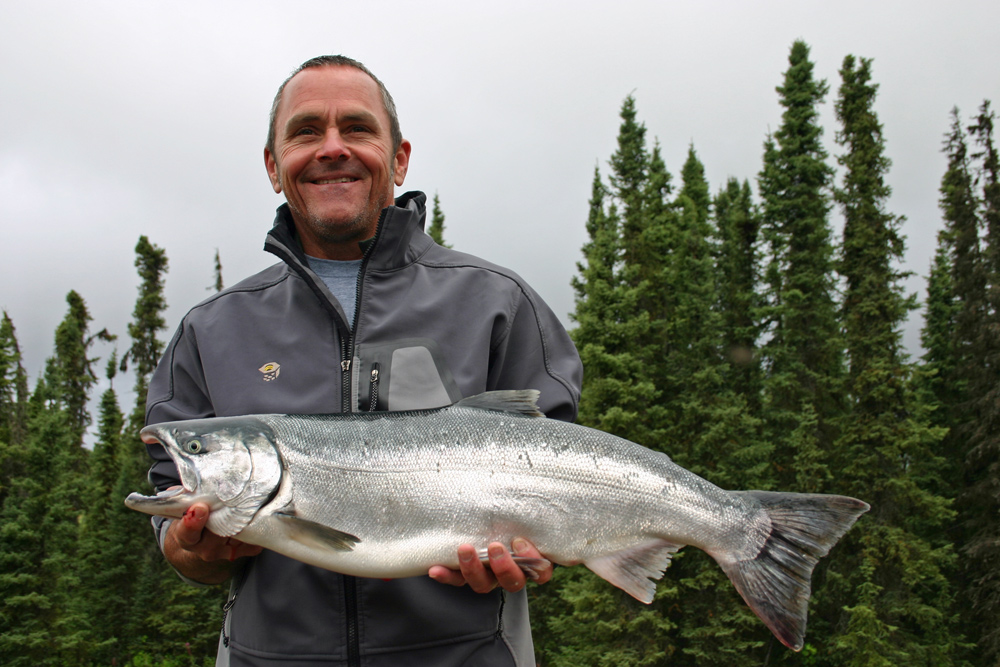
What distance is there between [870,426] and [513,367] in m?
37.2

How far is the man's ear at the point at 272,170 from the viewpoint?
4284 millimetres

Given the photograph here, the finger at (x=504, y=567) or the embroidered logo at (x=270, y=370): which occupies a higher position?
the embroidered logo at (x=270, y=370)

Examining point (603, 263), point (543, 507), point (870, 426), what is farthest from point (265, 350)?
point (870, 426)

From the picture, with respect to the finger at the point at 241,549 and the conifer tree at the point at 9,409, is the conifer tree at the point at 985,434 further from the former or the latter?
the conifer tree at the point at 9,409

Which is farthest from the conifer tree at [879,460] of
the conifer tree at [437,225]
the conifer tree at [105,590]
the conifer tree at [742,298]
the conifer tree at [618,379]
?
the conifer tree at [105,590]

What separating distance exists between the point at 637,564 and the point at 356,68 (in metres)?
3.15

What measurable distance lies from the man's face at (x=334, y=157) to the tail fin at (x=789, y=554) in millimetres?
2559

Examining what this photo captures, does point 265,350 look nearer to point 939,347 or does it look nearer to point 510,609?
point 510,609

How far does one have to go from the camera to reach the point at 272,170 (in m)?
4.36

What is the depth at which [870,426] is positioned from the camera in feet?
117

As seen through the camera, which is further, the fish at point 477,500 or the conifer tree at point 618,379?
the conifer tree at point 618,379

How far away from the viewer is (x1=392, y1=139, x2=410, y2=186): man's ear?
173 inches

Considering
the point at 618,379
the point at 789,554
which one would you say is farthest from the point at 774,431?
the point at 789,554

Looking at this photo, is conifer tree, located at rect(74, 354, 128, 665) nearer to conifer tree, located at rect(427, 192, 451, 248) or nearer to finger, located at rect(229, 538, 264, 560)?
conifer tree, located at rect(427, 192, 451, 248)
